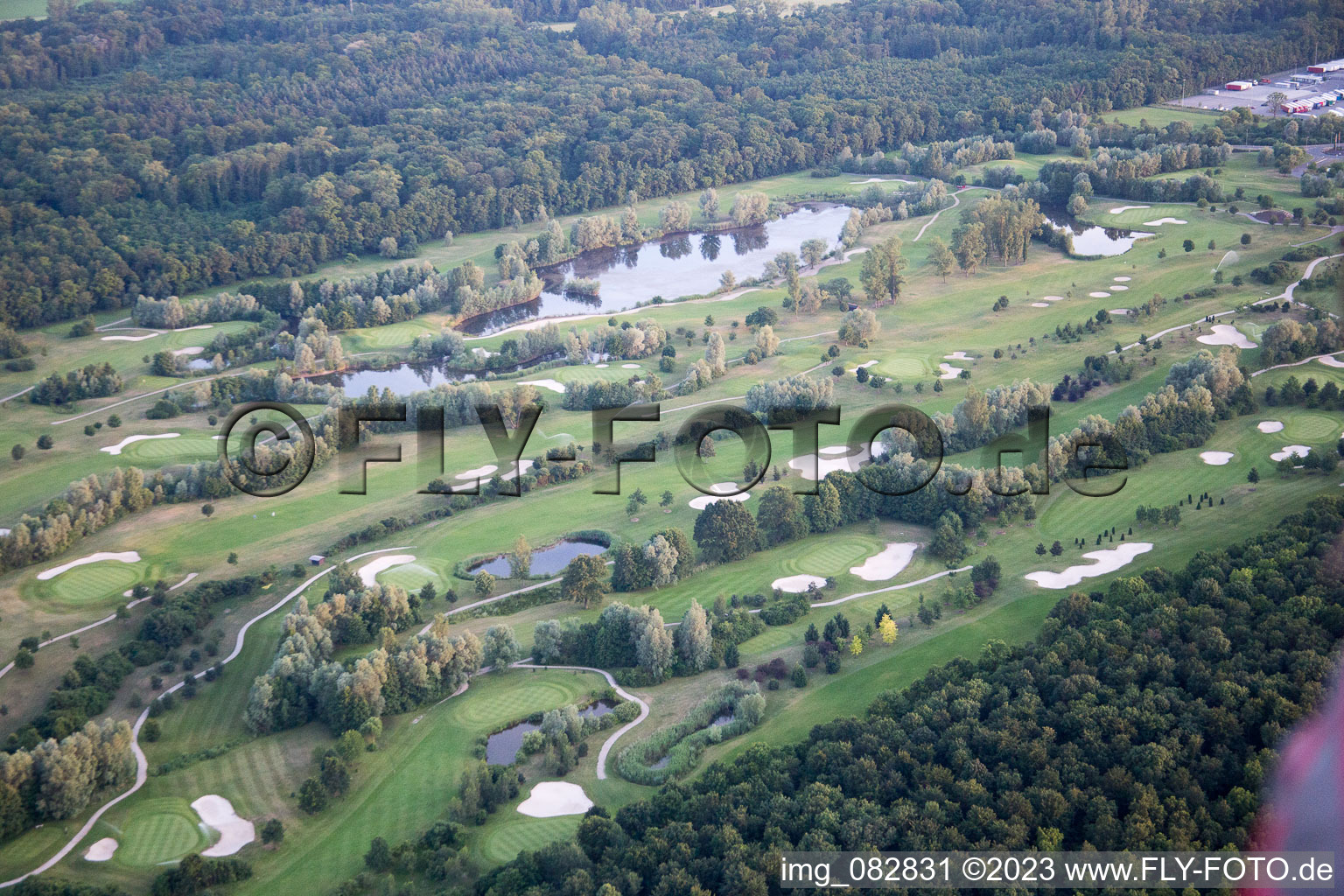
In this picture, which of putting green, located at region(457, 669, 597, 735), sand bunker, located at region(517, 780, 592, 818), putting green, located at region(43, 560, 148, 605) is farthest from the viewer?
putting green, located at region(43, 560, 148, 605)

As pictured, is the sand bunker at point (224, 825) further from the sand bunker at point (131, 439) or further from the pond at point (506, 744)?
the sand bunker at point (131, 439)

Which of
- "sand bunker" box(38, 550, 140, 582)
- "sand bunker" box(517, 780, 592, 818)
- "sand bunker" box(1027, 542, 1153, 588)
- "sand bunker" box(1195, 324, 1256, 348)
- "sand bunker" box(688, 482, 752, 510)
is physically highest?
"sand bunker" box(1195, 324, 1256, 348)

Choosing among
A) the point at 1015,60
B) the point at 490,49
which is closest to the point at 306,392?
the point at 490,49

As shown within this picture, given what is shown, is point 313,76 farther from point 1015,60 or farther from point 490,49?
point 1015,60

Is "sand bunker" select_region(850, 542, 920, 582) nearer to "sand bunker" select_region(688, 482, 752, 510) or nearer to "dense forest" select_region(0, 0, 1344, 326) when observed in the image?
"sand bunker" select_region(688, 482, 752, 510)

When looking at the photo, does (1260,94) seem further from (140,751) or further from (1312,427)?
(140,751)

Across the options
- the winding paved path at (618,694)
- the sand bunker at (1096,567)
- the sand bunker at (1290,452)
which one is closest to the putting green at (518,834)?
the winding paved path at (618,694)

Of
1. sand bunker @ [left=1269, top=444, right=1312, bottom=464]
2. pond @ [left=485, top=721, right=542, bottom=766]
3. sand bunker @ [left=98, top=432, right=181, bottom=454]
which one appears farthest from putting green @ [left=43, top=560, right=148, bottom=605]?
sand bunker @ [left=1269, top=444, right=1312, bottom=464]
